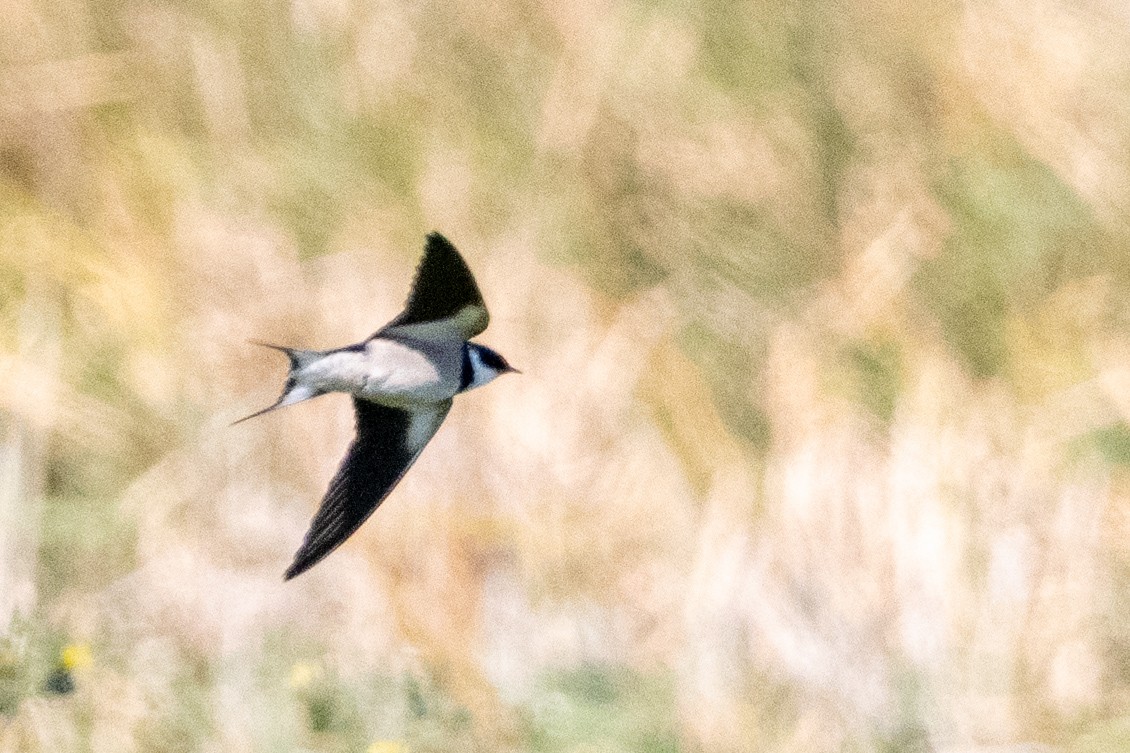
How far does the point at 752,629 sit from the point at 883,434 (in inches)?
12.8

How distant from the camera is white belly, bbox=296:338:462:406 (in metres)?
1.59

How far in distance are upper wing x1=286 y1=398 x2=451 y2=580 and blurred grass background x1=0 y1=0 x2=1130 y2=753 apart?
2.23ft

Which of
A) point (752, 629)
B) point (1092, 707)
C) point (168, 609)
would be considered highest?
point (1092, 707)

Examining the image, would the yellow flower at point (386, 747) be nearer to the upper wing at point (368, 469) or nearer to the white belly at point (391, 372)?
the upper wing at point (368, 469)

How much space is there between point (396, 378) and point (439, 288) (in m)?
0.10

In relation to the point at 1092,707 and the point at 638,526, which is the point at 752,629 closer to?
the point at 638,526

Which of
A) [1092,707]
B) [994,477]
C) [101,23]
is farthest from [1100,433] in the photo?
[101,23]

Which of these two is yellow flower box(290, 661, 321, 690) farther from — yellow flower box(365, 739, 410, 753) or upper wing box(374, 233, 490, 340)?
upper wing box(374, 233, 490, 340)

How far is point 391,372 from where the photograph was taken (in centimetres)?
165

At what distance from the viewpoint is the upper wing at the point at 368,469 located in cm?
170

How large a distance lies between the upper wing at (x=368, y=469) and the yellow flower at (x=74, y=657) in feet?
1.89

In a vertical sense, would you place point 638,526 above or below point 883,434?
below

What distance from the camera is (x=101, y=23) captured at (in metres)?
2.61

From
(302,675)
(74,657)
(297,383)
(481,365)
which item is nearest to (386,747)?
(302,675)
